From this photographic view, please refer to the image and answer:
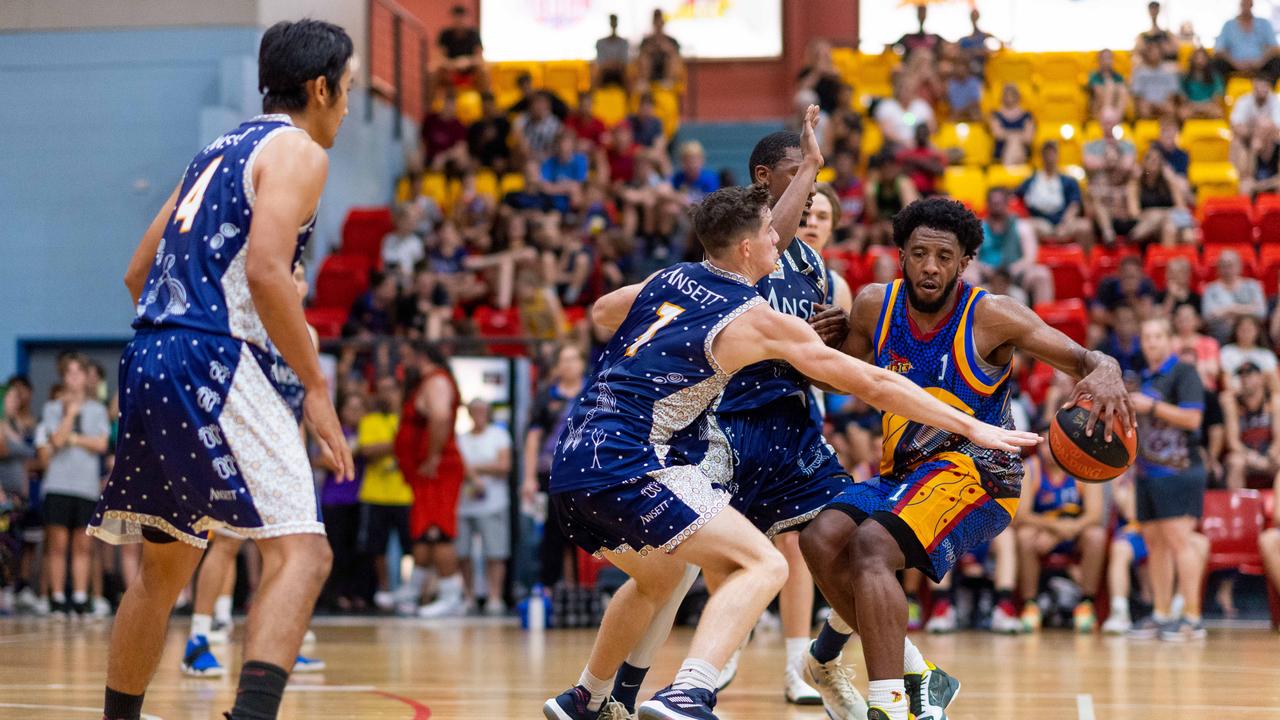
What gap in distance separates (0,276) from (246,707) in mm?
11868

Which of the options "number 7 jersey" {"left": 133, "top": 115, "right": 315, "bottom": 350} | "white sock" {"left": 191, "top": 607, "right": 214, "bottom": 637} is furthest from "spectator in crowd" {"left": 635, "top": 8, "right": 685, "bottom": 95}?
"number 7 jersey" {"left": 133, "top": 115, "right": 315, "bottom": 350}

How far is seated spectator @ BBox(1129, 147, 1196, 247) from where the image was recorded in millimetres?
13539

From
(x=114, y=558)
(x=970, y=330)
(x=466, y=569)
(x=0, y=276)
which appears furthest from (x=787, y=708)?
(x=0, y=276)

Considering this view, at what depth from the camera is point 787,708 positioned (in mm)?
5969

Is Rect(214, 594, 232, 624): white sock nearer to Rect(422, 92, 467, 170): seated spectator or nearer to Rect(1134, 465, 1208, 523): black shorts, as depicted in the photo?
Rect(1134, 465, 1208, 523): black shorts

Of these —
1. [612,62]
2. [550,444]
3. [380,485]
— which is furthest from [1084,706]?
[612,62]

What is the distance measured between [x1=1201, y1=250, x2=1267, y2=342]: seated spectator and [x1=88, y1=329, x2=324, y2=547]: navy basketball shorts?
31.9 feet

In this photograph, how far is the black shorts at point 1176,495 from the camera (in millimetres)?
9742

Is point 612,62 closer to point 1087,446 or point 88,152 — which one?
point 88,152

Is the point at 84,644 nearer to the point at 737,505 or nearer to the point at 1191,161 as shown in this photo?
→ the point at 737,505

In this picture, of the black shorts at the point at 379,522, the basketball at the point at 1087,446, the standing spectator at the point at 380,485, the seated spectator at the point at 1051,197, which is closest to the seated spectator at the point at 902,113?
the seated spectator at the point at 1051,197

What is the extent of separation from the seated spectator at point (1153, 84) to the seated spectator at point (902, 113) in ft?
7.08

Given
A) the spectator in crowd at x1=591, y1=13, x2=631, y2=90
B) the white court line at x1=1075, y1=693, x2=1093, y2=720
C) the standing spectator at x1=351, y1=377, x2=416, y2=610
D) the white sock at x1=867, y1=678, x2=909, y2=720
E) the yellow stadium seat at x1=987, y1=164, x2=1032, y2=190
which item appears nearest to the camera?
the white sock at x1=867, y1=678, x2=909, y2=720

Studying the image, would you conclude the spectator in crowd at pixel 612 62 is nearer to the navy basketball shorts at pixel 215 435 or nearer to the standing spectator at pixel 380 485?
the standing spectator at pixel 380 485
